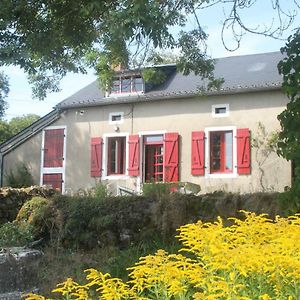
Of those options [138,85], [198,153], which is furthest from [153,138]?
[138,85]

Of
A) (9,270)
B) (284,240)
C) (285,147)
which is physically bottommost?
(9,270)

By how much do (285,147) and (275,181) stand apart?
11.2 meters

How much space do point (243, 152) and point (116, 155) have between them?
4.90 metres

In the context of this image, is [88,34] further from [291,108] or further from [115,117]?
[115,117]

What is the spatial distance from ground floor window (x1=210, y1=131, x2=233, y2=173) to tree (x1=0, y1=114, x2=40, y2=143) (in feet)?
60.9

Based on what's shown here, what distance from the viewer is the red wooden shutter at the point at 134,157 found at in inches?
771

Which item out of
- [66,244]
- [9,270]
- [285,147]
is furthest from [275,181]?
[9,270]

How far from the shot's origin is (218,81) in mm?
10742

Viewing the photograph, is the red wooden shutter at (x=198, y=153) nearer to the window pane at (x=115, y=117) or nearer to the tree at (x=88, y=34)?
the window pane at (x=115, y=117)

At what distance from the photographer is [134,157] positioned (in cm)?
1966

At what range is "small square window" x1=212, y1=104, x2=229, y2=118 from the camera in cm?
1848

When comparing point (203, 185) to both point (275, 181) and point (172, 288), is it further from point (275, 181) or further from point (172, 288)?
point (172, 288)

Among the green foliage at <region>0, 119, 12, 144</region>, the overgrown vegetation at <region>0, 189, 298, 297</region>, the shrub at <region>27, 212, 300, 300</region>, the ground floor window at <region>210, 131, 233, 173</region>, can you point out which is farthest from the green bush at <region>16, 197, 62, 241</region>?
the green foliage at <region>0, 119, 12, 144</region>

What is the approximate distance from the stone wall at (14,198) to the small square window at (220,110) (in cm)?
948
